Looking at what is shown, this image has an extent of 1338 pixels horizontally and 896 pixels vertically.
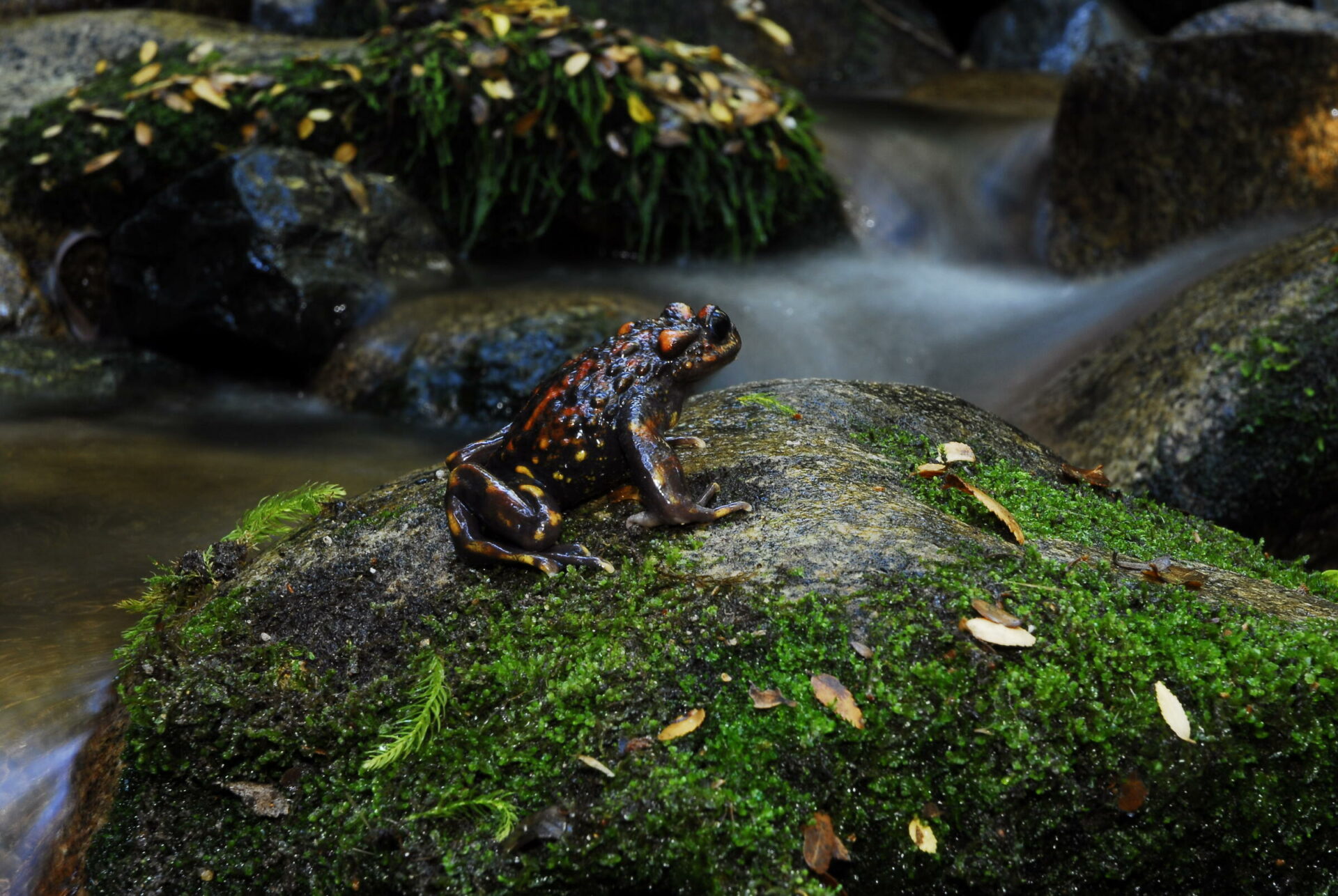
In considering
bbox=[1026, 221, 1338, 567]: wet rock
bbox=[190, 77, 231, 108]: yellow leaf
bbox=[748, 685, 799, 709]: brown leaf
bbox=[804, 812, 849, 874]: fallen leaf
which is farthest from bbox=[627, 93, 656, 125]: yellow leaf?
bbox=[804, 812, 849, 874]: fallen leaf

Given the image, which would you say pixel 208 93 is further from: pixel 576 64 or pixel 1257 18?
pixel 1257 18

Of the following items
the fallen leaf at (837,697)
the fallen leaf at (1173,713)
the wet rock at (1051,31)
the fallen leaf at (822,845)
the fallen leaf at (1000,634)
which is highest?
the wet rock at (1051,31)

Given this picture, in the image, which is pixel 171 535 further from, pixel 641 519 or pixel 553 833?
pixel 553 833

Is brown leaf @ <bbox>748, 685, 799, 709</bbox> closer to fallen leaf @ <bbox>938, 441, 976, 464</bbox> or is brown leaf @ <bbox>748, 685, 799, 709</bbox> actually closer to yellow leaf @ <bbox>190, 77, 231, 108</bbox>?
fallen leaf @ <bbox>938, 441, 976, 464</bbox>

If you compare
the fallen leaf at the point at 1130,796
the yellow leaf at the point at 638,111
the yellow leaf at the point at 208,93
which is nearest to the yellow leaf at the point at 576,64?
the yellow leaf at the point at 638,111

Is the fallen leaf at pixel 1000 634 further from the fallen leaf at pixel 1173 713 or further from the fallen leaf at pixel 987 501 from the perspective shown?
the fallen leaf at pixel 987 501

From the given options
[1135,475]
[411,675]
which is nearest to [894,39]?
[1135,475]
